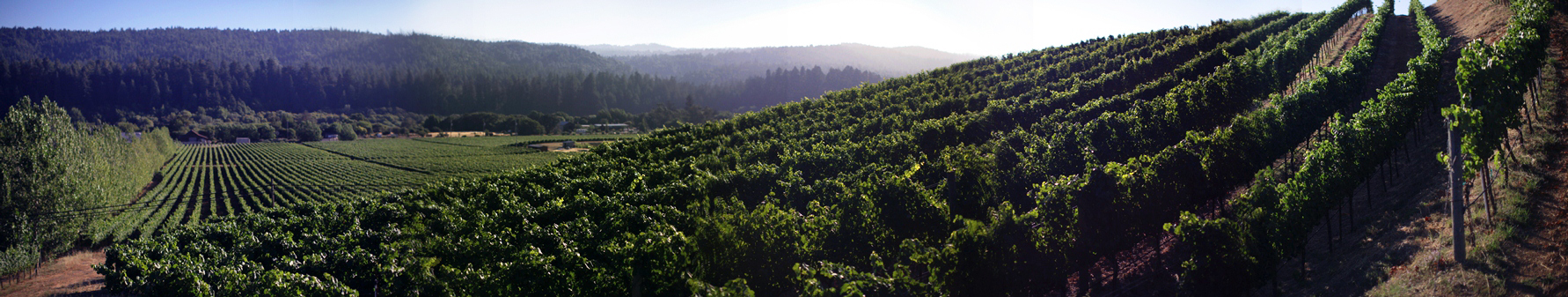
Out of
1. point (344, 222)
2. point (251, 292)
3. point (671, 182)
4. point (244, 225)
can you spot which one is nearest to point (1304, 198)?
point (671, 182)

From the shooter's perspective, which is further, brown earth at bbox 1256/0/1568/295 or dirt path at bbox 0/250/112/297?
dirt path at bbox 0/250/112/297

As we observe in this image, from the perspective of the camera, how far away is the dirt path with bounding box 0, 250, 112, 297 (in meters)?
30.7

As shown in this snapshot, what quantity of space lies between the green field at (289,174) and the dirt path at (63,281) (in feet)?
10.5

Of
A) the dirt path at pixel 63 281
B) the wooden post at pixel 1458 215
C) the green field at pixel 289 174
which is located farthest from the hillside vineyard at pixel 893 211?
the green field at pixel 289 174

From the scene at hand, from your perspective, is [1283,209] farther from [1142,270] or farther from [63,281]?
[63,281]

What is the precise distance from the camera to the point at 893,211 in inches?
498

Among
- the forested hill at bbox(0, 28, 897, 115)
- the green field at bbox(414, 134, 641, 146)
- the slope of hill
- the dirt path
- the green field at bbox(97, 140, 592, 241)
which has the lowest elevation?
the dirt path

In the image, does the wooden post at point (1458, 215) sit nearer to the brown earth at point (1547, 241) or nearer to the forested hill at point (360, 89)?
the brown earth at point (1547, 241)

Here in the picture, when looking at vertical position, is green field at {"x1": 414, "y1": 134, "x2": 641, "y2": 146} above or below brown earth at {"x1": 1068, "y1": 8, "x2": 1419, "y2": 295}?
A: below

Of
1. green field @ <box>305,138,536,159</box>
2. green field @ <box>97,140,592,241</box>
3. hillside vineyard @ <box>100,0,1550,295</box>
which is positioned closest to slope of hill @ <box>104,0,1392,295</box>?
hillside vineyard @ <box>100,0,1550,295</box>

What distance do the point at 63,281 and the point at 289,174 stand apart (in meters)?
36.5

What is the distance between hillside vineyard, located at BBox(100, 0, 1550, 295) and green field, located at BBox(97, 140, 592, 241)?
2207cm

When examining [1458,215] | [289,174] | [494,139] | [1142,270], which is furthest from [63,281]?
[494,139]

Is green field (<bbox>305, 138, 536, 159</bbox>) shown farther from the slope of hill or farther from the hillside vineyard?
the hillside vineyard
